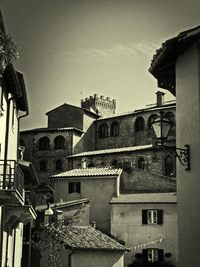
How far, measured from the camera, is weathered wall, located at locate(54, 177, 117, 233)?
27.8 m

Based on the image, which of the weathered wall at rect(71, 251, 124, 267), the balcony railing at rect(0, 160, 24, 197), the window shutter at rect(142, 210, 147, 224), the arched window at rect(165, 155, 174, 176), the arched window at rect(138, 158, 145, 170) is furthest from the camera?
the arched window at rect(138, 158, 145, 170)

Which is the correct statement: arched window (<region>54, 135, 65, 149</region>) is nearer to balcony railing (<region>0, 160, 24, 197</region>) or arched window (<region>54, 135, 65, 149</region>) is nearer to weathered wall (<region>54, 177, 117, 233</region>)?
weathered wall (<region>54, 177, 117, 233</region>)

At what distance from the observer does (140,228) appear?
1026 inches

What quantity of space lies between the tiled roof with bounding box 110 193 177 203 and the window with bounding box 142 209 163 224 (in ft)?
1.70

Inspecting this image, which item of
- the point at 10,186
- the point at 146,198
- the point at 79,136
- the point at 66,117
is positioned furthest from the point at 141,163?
the point at 10,186

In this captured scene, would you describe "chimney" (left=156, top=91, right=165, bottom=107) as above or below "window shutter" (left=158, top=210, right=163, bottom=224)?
above

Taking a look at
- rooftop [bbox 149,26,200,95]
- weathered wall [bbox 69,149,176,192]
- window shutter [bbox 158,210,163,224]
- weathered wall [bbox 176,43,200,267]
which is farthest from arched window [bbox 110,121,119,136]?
weathered wall [bbox 176,43,200,267]

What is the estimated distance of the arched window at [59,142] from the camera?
4194 centimetres

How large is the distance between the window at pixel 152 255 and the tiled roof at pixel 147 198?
2.50m

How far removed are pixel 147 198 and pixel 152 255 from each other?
3.14 metres

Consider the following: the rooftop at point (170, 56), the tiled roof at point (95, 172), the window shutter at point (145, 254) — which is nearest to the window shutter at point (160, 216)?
the window shutter at point (145, 254)

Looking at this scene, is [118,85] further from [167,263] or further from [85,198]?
[85,198]

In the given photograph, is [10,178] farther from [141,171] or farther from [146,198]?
[141,171]

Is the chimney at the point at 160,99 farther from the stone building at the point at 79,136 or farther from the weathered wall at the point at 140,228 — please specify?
the weathered wall at the point at 140,228
